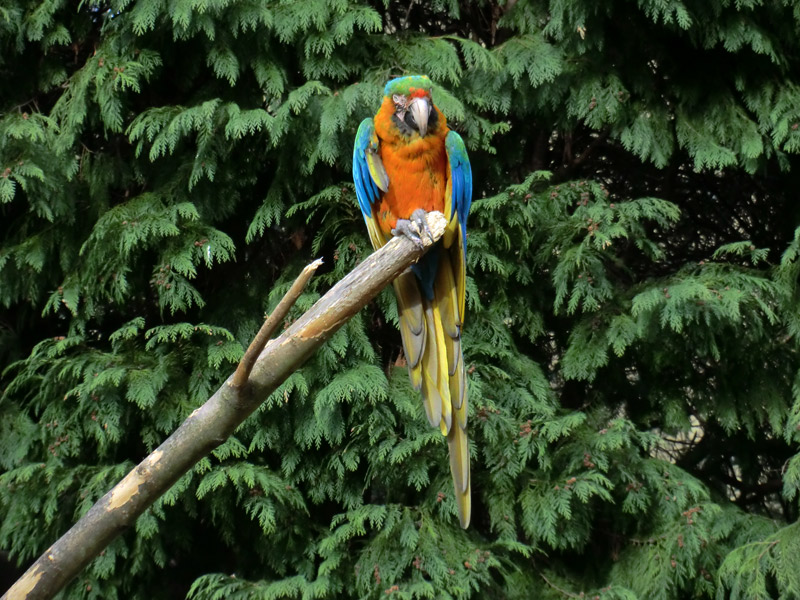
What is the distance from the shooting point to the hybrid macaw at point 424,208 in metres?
2.10

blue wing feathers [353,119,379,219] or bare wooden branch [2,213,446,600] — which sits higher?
blue wing feathers [353,119,379,219]

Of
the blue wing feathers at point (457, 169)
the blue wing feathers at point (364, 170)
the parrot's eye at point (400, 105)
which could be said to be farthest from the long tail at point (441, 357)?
the parrot's eye at point (400, 105)

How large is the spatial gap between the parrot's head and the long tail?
37 cm

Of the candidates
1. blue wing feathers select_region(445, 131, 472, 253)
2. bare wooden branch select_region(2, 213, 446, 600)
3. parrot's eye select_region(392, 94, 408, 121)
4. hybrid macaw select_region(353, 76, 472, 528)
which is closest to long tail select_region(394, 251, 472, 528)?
hybrid macaw select_region(353, 76, 472, 528)

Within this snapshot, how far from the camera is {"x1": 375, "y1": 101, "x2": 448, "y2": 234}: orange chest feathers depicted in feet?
7.37

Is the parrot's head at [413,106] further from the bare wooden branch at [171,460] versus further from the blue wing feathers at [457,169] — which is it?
the bare wooden branch at [171,460]

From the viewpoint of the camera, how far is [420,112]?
2184mm

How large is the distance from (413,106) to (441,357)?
707 millimetres

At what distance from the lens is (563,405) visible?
3.10 meters

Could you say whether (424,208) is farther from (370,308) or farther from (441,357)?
(370,308)

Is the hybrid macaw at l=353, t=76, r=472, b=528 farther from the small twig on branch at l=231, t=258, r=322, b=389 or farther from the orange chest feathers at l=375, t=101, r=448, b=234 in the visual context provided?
the small twig on branch at l=231, t=258, r=322, b=389

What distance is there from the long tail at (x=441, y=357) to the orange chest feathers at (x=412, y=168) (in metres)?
0.18

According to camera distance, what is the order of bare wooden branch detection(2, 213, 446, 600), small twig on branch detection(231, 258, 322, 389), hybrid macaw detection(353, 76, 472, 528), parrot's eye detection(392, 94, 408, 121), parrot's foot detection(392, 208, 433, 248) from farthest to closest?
1. parrot's eye detection(392, 94, 408, 121)
2. hybrid macaw detection(353, 76, 472, 528)
3. parrot's foot detection(392, 208, 433, 248)
4. bare wooden branch detection(2, 213, 446, 600)
5. small twig on branch detection(231, 258, 322, 389)

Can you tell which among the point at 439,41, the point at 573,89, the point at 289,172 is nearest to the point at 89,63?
the point at 289,172
